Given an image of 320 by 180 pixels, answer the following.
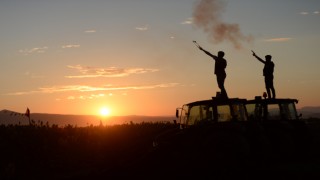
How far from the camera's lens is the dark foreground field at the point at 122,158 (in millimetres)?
12836

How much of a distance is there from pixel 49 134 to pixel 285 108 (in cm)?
1426

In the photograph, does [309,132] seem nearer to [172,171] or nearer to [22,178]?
[172,171]

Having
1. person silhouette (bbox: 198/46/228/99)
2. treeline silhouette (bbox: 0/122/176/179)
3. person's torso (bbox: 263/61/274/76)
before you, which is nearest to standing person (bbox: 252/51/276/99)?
person's torso (bbox: 263/61/274/76)

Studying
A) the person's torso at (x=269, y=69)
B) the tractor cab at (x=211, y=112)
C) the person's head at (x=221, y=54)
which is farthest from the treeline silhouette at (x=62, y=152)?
the person's torso at (x=269, y=69)

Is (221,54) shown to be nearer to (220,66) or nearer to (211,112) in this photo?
(220,66)

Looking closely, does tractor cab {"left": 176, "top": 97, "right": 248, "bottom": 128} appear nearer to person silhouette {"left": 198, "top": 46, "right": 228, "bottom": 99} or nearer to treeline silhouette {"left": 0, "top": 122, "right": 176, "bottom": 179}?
person silhouette {"left": 198, "top": 46, "right": 228, "bottom": 99}

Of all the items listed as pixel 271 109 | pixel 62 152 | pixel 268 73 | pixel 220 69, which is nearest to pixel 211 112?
pixel 220 69

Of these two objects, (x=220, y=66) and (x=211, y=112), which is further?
(x=220, y=66)

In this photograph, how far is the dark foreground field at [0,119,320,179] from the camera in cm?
1284

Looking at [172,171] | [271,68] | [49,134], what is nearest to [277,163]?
[172,171]

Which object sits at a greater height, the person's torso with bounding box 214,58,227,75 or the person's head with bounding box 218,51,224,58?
the person's head with bounding box 218,51,224,58

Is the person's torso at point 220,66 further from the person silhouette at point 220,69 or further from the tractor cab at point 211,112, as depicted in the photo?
the tractor cab at point 211,112

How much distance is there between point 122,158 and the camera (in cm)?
2070

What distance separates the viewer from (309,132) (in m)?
16.5
